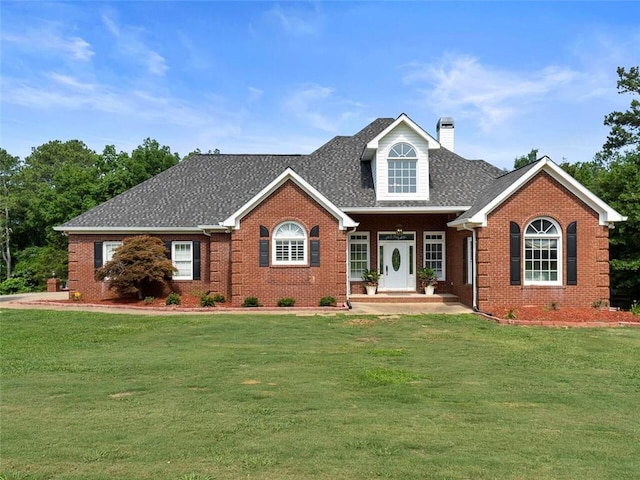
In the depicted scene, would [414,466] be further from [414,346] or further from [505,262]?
[505,262]

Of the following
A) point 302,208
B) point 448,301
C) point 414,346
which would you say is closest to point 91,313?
point 302,208

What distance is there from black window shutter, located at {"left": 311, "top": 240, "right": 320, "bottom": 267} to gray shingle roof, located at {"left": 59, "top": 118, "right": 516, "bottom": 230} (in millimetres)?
2469

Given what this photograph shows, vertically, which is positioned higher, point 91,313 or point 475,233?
point 475,233

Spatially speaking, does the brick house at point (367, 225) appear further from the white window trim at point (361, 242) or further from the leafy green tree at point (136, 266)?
the leafy green tree at point (136, 266)

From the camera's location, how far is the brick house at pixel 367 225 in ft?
55.3

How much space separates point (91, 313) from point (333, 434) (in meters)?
13.8

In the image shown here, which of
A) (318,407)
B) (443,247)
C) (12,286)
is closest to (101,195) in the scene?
(12,286)

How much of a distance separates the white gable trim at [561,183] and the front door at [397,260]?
4.45 meters

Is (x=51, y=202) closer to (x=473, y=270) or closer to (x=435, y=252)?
(x=435, y=252)

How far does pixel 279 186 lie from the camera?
18.1 metres

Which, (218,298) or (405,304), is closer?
(405,304)

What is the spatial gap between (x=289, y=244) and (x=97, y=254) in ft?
29.3

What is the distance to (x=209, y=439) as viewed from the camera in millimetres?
5129

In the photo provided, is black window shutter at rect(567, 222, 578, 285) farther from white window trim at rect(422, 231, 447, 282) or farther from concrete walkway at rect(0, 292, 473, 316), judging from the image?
white window trim at rect(422, 231, 447, 282)
